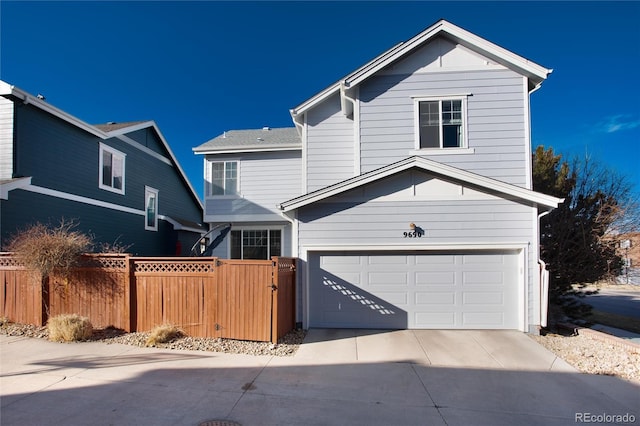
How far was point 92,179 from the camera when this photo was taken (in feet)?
40.9

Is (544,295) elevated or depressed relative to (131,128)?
depressed

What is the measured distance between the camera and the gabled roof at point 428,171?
7.84 metres

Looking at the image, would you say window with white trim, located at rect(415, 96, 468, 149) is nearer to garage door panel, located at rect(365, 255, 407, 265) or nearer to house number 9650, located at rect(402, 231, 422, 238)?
house number 9650, located at rect(402, 231, 422, 238)

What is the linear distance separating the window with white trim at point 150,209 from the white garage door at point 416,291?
35.5 feet

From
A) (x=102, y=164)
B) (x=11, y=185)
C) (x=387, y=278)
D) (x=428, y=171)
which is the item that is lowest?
(x=387, y=278)

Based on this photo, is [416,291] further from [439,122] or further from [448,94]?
[448,94]

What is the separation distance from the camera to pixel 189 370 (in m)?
5.36

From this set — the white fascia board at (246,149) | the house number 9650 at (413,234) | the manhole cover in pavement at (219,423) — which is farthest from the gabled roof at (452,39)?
the manhole cover in pavement at (219,423)

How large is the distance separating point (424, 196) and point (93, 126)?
1197cm

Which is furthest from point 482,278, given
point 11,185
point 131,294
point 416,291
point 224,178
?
point 11,185

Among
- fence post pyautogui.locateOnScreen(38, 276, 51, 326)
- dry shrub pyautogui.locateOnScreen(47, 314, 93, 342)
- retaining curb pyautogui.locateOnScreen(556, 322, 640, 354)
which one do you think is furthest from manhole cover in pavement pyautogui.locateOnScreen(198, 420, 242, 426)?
retaining curb pyautogui.locateOnScreen(556, 322, 640, 354)

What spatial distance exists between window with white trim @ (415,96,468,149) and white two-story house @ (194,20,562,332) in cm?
3

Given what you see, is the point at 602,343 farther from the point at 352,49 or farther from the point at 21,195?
the point at 21,195

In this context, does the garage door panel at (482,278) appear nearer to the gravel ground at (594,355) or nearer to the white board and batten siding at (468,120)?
the gravel ground at (594,355)
